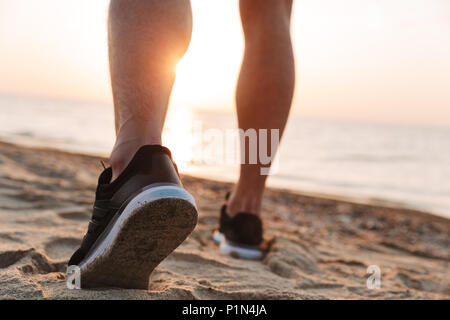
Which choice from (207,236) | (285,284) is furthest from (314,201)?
(285,284)

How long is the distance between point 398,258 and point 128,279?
1.84 meters

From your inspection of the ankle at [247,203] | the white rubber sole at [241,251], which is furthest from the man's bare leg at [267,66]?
the white rubber sole at [241,251]

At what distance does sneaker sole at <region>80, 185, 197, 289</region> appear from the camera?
2.66ft

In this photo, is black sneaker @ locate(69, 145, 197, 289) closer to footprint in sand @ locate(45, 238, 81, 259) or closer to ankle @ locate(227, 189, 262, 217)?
footprint in sand @ locate(45, 238, 81, 259)

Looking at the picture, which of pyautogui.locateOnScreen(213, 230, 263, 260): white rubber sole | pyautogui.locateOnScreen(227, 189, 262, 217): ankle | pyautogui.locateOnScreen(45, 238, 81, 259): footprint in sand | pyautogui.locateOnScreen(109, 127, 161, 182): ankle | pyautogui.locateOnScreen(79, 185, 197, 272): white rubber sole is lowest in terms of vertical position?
pyautogui.locateOnScreen(213, 230, 263, 260): white rubber sole

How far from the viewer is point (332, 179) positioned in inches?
293

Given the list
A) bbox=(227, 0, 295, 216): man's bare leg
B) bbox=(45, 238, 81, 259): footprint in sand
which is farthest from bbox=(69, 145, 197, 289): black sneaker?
bbox=(227, 0, 295, 216): man's bare leg

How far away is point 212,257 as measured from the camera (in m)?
1.46

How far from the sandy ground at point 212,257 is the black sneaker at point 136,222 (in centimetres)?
6

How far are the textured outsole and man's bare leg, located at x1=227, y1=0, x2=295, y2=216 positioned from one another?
2.36 feet

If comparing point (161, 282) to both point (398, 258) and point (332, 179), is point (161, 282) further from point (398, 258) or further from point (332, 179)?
point (332, 179)

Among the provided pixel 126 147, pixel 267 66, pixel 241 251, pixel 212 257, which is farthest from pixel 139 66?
pixel 241 251

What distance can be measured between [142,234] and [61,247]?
65 cm

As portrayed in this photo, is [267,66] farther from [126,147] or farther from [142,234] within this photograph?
[142,234]
